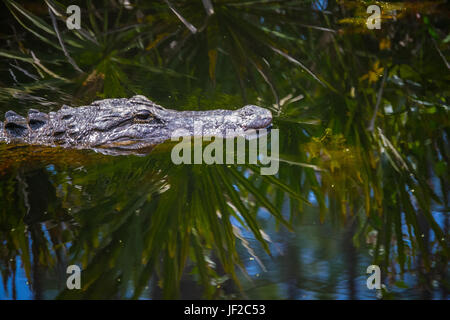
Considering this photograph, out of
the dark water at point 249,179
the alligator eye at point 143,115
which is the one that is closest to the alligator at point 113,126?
the alligator eye at point 143,115

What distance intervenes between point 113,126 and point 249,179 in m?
1.48

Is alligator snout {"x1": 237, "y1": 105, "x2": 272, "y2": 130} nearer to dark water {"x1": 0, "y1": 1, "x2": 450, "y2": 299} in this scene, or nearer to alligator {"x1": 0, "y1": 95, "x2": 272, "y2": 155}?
alligator {"x1": 0, "y1": 95, "x2": 272, "y2": 155}

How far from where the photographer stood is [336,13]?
21.4ft

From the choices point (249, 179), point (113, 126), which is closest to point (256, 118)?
point (249, 179)

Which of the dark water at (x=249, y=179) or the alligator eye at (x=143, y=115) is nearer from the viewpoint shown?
the dark water at (x=249, y=179)

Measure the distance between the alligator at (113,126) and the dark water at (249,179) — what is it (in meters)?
0.15

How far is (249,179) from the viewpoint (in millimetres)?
3545

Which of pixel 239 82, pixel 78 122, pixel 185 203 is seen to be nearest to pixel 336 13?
pixel 239 82

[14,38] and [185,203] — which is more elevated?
[14,38]

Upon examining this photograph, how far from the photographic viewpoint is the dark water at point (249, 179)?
260 centimetres

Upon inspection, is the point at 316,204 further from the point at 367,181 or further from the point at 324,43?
the point at 324,43

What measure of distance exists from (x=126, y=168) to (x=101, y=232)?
93 centimetres

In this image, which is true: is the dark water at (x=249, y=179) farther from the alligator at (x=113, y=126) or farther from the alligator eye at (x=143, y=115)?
the alligator eye at (x=143, y=115)

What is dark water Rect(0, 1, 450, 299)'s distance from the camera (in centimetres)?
260
